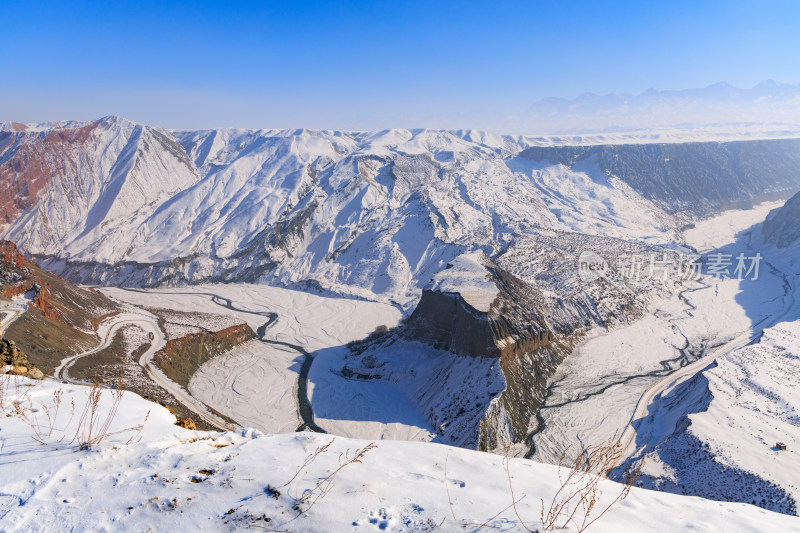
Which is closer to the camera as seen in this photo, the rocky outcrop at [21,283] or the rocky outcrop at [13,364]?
the rocky outcrop at [13,364]

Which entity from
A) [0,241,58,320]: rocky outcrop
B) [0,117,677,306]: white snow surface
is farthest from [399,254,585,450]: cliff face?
[0,241,58,320]: rocky outcrop

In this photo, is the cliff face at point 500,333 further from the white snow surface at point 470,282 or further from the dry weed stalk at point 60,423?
the dry weed stalk at point 60,423

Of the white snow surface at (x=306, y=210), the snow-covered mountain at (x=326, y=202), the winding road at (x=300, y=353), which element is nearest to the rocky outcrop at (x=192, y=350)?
the winding road at (x=300, y=353)

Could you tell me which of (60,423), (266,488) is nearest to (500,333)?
(266,488)

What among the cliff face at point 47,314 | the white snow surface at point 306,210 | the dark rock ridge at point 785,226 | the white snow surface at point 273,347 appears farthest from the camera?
the white snow surface at point 306,210

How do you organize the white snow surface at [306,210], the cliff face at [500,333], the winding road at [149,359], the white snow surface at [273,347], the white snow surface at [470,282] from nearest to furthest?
the winding road at [149,359] → the cliff face at [500,333] → the white snow surface at [273,347] → the white snow surface at [470,282] → the white snow surface at [306,210]

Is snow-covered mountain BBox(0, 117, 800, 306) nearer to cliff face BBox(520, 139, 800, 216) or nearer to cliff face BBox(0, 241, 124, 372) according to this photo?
cliff face BBox(520, 139, 800, 216)
